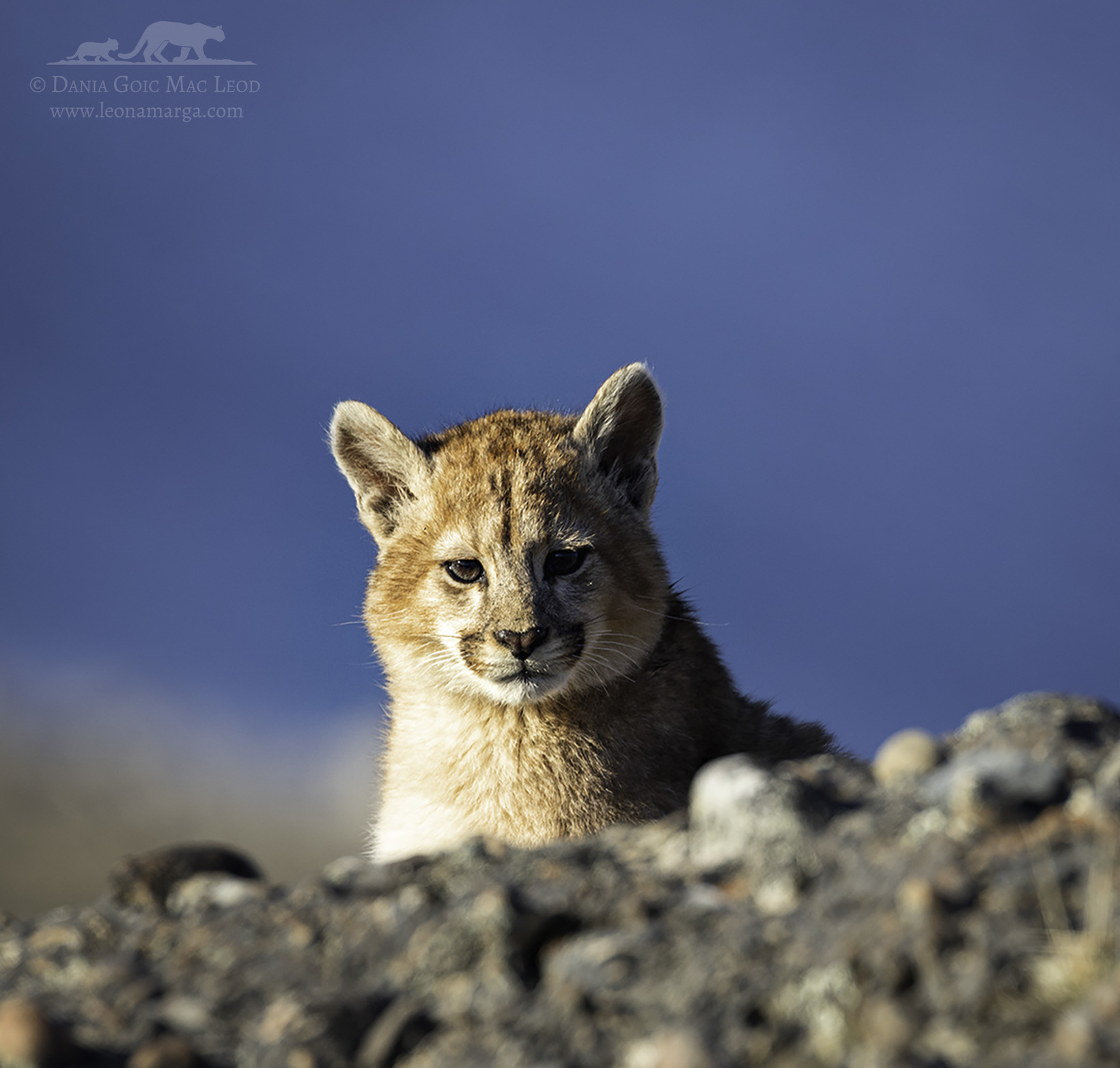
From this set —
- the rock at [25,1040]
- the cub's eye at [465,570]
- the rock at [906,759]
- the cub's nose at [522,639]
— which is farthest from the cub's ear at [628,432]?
the rock at [25,1040]

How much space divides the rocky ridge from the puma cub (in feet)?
7.44

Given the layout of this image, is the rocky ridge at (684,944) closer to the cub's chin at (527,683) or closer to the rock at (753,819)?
the rock at (753,819)

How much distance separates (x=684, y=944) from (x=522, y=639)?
3.51 m

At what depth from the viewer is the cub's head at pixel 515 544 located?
723cm

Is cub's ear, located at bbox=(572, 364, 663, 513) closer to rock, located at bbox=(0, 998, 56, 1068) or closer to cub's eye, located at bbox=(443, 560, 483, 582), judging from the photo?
cub's eye, located at bbox=(443, 560, 483, 582)

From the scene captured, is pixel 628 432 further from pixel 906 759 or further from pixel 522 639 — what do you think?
pixel 906 759

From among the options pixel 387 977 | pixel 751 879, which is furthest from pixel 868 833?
pixel 387 977

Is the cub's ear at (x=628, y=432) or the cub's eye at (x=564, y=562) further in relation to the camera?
the cub's ear at (x=628, y=432)

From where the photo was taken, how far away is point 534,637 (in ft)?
23.0

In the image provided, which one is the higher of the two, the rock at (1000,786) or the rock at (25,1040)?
the rock at (1000,786)

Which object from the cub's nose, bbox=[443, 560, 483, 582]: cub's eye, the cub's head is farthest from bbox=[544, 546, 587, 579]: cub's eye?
the cub's nose

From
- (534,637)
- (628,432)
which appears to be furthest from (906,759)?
(628,432)

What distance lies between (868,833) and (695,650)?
411 centimetres

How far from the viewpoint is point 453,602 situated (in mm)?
7492
